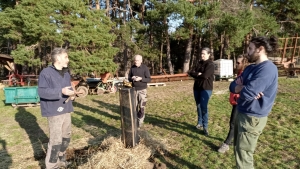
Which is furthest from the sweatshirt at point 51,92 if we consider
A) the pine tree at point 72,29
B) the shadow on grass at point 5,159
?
the pine tree at point 72,29

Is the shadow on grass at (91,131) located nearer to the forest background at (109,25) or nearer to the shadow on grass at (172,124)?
the shadow on grass at (172,124)

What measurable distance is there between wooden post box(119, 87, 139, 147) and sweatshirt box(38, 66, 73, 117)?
2.83 feet

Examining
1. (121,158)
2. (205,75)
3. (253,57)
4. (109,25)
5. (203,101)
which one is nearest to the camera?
(253,57)

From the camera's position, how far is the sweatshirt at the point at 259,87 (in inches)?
77.2

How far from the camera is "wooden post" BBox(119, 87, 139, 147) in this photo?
3.26m

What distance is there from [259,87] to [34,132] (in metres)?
5.09

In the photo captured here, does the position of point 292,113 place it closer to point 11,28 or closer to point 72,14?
point 72,14

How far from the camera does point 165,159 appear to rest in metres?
3.39

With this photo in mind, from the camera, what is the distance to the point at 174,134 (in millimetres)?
4484

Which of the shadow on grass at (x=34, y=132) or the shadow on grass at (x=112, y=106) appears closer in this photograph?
the shadow on grass at (x=34, y=132)

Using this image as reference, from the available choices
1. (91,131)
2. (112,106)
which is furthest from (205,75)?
(112,106)

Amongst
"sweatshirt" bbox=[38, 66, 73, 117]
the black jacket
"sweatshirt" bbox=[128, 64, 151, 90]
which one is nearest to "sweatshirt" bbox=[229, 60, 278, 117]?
the black jacket

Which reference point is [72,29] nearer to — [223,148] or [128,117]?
[128,117]

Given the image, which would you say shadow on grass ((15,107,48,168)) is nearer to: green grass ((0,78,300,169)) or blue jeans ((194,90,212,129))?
green grass ((0,78,300,169))
